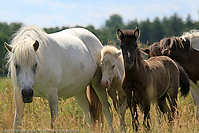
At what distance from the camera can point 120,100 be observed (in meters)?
5.18

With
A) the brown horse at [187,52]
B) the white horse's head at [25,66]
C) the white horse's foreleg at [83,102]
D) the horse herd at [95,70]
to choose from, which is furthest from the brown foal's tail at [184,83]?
the white horse's head at [25,66]

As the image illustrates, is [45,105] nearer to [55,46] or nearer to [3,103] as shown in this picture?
[3,103]

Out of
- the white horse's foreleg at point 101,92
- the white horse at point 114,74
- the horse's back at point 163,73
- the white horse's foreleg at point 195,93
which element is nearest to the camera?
the horse's back at point 163,73

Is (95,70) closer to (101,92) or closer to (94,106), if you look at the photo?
(101,92)

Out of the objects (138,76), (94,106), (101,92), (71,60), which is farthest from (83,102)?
(138,76)

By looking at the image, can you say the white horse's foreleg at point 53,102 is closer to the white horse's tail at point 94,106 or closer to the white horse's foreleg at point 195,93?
the white horse's tail at point 94,106

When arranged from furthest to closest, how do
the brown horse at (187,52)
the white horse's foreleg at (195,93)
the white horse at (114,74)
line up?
1. the white horse's foreleg at (195,93)
2. the brown horse at (187,52)
3. the white horse at (114,74)

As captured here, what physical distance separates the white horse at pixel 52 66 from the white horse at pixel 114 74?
10.0 inches

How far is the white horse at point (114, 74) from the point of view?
467 centimetres

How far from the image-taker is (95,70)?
505 centimetres

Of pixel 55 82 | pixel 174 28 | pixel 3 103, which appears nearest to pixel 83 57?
pixel 55 82

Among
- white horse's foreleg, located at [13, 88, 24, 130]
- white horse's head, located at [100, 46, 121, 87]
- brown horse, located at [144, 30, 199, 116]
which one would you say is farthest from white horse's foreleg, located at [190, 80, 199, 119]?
white horse's foreleg, located at [13, 88, 24, 130]

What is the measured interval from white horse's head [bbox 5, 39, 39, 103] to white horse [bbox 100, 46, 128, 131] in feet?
4.94

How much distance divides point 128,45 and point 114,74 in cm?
103
